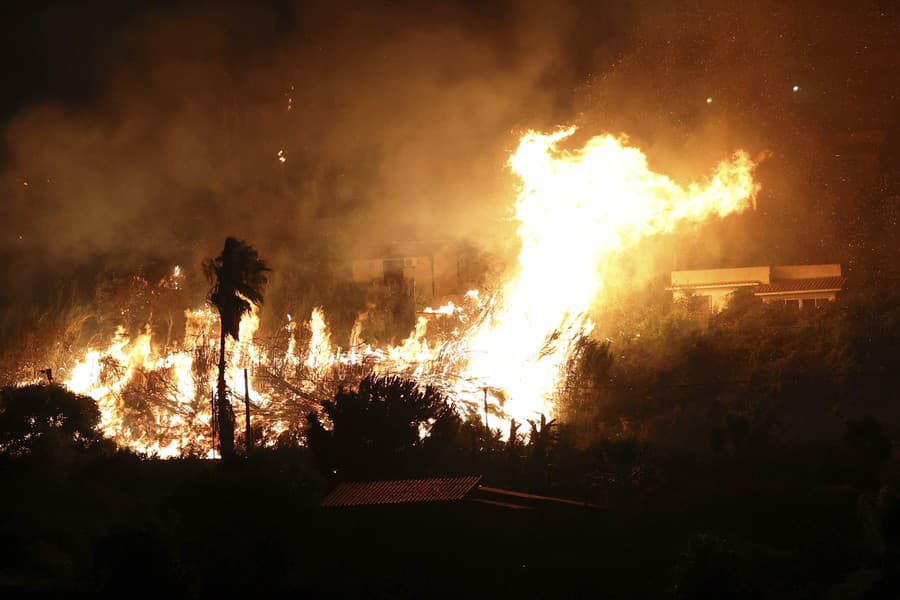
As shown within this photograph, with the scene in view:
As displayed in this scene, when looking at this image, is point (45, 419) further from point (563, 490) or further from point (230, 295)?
point (563, 490)

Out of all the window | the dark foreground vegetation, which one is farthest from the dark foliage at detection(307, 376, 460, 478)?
the window

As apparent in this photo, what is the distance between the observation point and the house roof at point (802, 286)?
44969 mm

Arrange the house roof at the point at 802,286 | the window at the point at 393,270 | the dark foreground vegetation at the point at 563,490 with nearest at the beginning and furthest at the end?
the dark foreground vegetation at the point at 563,490 → the house roof at the point at 802,286 → the window at the point at 393,270

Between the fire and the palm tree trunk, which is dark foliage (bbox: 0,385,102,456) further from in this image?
the palm tree trunk

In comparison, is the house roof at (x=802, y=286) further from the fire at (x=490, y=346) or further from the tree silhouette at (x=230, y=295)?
the tree silhouette at (x=230, y=295)

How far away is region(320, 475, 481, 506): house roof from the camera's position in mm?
18469

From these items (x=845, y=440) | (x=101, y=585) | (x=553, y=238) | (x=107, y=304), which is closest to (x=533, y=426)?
(x=845, y=440)

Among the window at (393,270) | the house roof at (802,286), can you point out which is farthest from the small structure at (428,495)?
the window at (393,270)

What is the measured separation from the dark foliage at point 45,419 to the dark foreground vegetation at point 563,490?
0.21 feet

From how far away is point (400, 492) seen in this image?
1919 centimetres

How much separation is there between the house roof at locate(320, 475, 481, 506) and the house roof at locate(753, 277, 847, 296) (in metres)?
28.6

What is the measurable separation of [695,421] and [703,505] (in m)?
10.5

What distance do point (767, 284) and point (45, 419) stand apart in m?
30.2

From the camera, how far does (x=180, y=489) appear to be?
18.8 metres
